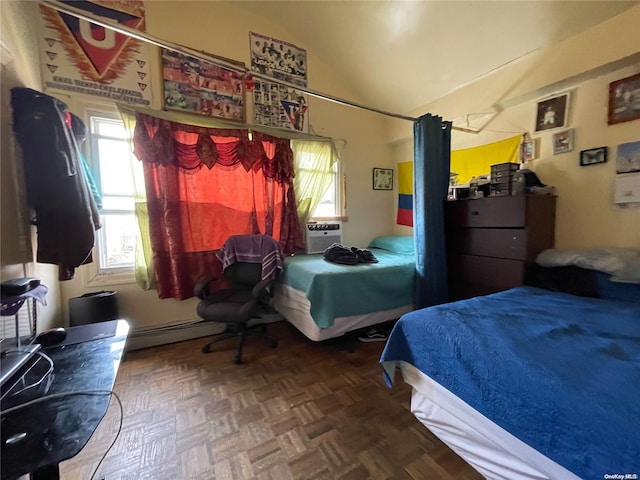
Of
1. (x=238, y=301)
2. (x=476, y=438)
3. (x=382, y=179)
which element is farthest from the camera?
(x=382, y=179)

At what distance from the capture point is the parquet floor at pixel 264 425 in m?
1.31

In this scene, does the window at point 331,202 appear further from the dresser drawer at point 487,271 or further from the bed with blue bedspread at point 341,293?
the dresser drawer at point 487,271

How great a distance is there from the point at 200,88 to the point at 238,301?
2.23 m

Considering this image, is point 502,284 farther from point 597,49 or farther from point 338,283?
point 597,49

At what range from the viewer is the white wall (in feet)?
6.27

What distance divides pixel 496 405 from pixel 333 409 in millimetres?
1035

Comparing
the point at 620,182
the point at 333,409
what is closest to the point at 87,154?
the point at 333,409

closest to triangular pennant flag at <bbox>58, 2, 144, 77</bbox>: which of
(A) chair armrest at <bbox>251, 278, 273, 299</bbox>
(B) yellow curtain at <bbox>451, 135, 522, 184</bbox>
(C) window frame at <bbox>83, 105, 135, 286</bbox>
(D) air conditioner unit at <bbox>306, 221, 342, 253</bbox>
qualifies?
(C) window frame at <bbox>83, 105, 135, 286</bbox>

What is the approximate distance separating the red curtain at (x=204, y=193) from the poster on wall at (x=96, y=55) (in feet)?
1.16

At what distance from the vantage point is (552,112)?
7.67 ft

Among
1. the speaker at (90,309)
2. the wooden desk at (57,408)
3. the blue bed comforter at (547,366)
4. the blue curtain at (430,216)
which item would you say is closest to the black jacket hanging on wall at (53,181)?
the speaker at (90,309)

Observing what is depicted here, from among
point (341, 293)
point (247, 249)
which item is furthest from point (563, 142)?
point (247, 249)

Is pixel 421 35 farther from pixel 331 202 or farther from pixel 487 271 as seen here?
pixel 487 271

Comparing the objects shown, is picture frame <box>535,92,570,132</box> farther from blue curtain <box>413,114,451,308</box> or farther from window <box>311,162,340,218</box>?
window <box>311,162,340,218</box>
